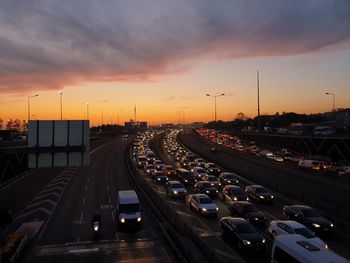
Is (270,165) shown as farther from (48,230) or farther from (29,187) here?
(48,230)

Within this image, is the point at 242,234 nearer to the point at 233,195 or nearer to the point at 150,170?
the point at 233,195

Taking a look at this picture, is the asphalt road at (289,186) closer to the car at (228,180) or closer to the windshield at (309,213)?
the windshield at (309,213)

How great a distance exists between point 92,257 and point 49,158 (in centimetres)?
563

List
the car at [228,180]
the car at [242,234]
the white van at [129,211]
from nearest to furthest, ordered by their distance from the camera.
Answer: the car at [242,234]
the white van at [129,211]
the car at [228,180]

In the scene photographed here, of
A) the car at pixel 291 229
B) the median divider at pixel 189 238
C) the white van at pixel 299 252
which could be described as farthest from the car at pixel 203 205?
the white van at pixel 299 252

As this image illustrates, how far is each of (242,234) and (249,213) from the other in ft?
19.2

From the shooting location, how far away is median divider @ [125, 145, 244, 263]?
19.4 metres

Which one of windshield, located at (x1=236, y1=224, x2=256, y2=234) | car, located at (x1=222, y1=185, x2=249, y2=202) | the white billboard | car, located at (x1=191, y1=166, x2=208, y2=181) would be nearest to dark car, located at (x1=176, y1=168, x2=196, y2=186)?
car, located at (x1=191, y1=166, x2=208, y2=181)

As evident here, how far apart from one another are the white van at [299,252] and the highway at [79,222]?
6211mm

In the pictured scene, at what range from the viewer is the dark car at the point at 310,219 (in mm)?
25375

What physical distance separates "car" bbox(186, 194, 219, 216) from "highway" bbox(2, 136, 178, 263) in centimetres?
354

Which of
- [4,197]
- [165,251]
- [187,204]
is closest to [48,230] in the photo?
[165,251]

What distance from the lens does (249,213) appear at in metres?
28.0

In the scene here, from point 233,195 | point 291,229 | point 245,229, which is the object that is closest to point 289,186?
point 233,195
